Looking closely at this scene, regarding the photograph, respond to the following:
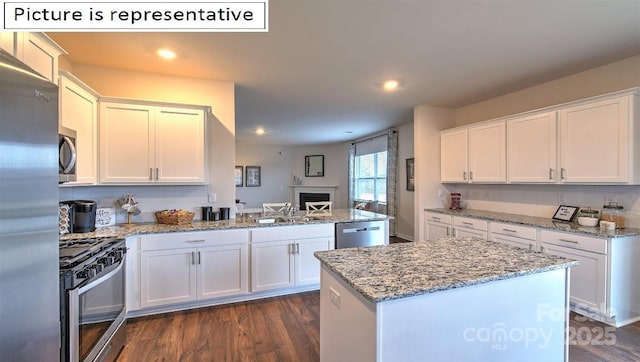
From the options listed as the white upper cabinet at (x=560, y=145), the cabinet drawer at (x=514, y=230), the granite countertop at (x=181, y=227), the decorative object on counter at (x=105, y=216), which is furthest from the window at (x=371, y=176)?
the decorative object on counter at (x=105, y=216)

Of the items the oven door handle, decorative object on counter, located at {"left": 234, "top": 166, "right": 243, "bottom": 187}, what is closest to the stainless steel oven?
the oven door handle

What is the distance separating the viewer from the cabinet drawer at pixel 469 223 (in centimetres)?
367

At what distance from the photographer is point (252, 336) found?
245cm

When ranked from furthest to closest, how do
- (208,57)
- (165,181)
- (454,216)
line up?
1. (454,216)
2. (165,181)
3. (208,57)

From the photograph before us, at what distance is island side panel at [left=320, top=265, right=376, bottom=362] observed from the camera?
126cm

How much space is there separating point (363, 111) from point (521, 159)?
96.4 inches

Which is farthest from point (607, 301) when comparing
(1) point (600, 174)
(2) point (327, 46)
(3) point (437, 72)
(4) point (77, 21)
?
(4) point (77, 21)

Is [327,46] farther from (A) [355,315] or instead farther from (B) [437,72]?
(A) [355,315]

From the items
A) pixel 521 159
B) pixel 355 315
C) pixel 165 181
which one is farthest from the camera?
pixel 521 159

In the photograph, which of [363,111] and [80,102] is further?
[363,111]

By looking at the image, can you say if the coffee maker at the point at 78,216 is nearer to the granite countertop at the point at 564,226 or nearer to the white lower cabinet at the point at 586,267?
the granite countertop at the point at 564,226

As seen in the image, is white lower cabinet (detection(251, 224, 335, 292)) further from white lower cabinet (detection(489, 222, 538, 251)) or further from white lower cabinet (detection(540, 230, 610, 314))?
white lower cabinet (detection(540, 230, 610, 314))

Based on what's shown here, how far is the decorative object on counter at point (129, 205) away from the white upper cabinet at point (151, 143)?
0.28 meters

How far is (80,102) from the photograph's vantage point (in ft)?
8.19
